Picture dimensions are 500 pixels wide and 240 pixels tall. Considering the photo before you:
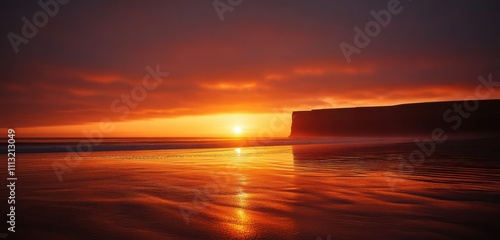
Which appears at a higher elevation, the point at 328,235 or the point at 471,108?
the point at 471,108

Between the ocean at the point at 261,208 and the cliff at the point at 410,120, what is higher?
the cliff at the point at 410,120

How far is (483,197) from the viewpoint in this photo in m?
5.25

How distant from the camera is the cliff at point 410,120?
63.6m

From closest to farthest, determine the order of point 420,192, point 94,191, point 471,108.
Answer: point 420,192
point 94,191
point 471,108

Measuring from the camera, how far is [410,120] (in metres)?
71.3

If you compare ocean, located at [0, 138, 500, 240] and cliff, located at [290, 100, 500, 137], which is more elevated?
cliff, located at [290, 100, 500, 137]

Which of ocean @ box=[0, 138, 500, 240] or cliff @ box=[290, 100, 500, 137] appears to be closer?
ocean @ box=[0, 138, 500, 240]

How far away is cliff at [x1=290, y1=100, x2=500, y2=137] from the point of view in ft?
209

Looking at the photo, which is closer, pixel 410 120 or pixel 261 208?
pixel 261 208

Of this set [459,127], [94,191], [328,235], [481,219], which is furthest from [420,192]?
[459,127]

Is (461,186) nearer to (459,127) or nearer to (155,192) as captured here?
(155,192)

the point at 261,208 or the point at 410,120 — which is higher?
the point at 410,120

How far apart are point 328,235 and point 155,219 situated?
2.23m

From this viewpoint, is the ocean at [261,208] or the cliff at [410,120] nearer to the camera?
the ocean at [261,208]
